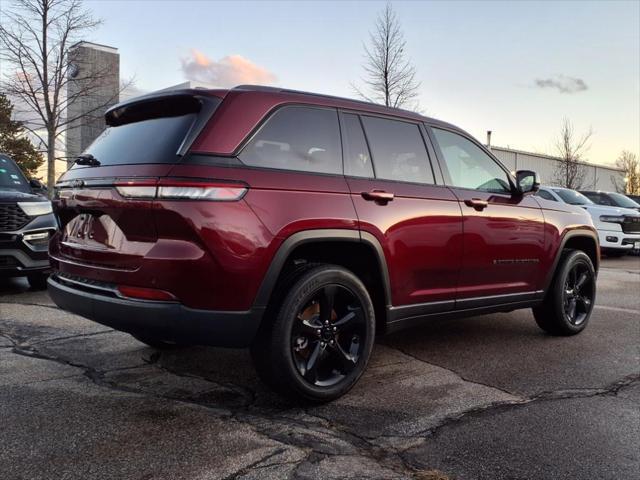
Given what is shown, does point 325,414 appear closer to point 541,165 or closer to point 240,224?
point 240,224

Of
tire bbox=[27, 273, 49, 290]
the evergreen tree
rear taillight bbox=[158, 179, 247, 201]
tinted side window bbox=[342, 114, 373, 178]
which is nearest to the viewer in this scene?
rear taillight bbox=[158, 179, 247, 201]

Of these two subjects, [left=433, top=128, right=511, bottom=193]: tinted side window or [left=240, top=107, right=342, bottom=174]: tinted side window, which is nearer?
[left=240, top=107, right=342, bottom=174]: tinted side window

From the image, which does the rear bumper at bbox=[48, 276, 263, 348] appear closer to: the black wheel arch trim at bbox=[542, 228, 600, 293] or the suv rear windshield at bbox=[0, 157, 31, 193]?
the black wheel arch trim at bbox=[542, 228, 600, 293]

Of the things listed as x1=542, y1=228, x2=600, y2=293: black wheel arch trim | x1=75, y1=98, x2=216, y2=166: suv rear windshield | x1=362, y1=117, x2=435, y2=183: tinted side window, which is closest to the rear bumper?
x1=75, y1=98, x2=216, y2=166: suv rear windshield

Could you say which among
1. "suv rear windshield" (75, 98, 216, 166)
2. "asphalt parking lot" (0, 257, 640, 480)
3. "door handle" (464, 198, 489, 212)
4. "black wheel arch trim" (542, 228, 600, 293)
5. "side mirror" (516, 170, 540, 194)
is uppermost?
"suv rear windshield" (75, 98, 216, 166)

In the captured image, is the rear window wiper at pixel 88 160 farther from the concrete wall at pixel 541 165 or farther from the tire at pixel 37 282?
the concrete wall at pixel 541 165

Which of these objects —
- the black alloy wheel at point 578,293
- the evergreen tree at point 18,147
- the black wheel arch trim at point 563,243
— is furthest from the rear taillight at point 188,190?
the evergreen tree at point 18,147

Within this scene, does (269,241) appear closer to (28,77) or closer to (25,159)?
(28,77)

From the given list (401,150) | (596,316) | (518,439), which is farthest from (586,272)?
(518,439)

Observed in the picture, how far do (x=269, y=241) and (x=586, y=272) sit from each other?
3766 mm

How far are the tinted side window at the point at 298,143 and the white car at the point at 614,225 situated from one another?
1105cm

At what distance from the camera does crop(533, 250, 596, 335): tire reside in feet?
16.8

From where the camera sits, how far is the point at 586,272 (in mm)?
5441

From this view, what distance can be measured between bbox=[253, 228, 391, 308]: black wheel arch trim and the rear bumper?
0.36ft
